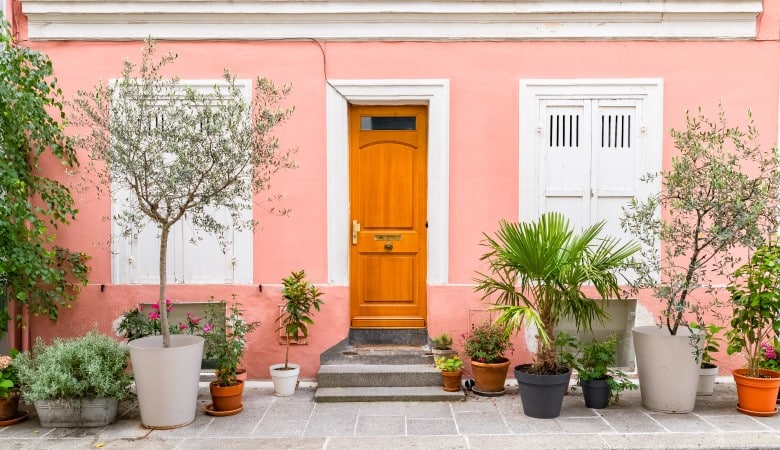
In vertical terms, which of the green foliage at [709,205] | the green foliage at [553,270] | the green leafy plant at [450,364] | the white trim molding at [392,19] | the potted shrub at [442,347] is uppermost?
the white trim molding at [392,19]

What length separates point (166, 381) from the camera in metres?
5.29

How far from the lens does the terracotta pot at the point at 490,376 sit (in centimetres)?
616

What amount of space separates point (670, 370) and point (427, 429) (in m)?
2.25

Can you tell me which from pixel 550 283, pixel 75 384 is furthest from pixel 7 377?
pixel 550 283

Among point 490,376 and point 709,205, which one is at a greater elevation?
point 709,205

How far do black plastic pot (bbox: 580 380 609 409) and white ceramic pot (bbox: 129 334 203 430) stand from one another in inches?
139

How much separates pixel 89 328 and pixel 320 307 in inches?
96.2

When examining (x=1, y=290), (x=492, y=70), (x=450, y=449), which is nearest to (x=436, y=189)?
(x=492, y=70)

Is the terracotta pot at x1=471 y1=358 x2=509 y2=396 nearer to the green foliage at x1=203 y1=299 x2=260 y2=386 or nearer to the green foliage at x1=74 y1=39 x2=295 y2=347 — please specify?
the green foliage at x1=203 y1=299 x2=260 y2=386

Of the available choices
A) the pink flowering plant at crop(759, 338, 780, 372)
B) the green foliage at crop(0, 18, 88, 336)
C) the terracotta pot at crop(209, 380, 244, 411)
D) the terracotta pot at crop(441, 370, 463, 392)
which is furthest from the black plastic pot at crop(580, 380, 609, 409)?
the green foliage at crop(0, 18, 88, 336)

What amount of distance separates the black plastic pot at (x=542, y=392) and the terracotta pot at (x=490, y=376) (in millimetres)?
520

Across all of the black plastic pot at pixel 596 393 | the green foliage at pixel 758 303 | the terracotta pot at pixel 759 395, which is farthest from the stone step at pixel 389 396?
the green foliage at pixel 758 303

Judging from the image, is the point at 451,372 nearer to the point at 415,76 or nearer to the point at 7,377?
the point at 415,76

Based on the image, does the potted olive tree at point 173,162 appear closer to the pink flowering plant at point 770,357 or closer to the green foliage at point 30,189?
the green foliage at point 30,189
